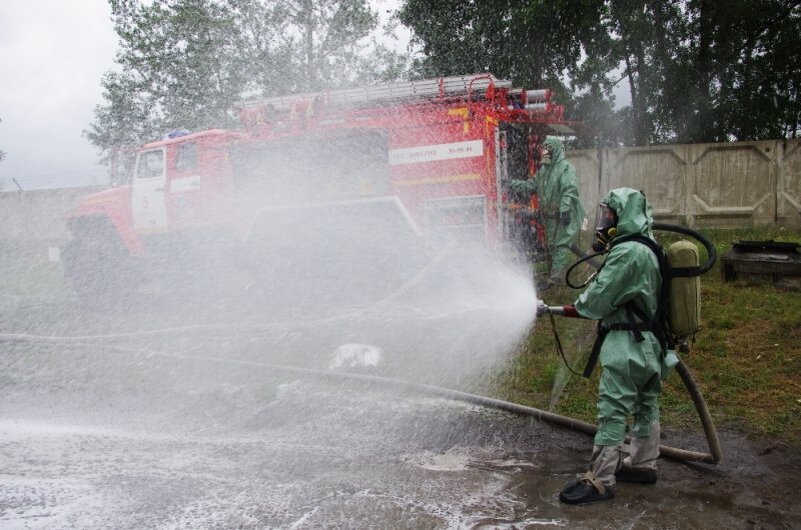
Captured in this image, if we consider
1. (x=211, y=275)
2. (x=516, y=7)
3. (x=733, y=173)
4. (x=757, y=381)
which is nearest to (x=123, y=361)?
(x=211, y=275)

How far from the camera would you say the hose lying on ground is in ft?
12.4

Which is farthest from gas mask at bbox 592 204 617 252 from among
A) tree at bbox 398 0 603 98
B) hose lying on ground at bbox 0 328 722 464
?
tree at bbox 398 0 603 98

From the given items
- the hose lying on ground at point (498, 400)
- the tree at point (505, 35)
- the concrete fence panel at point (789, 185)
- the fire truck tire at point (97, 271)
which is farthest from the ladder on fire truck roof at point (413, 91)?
the concrete fence panel at point (789, 185)

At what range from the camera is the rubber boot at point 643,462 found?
142 inches

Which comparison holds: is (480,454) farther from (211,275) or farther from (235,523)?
(211,275)

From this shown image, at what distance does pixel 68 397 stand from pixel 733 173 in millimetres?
12474

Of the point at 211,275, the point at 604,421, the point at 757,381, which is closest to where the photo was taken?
Result: the point at 604,421

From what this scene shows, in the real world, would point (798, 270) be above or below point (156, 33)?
below

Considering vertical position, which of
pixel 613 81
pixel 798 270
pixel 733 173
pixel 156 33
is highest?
pixel 156 33

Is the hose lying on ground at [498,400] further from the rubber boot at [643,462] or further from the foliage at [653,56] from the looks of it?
the foliage at [653,56]

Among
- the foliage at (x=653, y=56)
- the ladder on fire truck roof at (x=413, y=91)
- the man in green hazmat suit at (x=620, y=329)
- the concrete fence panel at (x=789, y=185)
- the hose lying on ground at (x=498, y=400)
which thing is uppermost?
the foliage at (x=653, y=56)

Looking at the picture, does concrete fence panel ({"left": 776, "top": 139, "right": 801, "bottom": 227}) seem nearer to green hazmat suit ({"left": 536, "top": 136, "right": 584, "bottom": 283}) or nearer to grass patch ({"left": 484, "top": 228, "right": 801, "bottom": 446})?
grass patch ({"left": 484, "top": 228, "right": 801, "bottom": 446})

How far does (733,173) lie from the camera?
42.3 ft

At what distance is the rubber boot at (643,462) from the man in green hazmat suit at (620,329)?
135 millimetres
